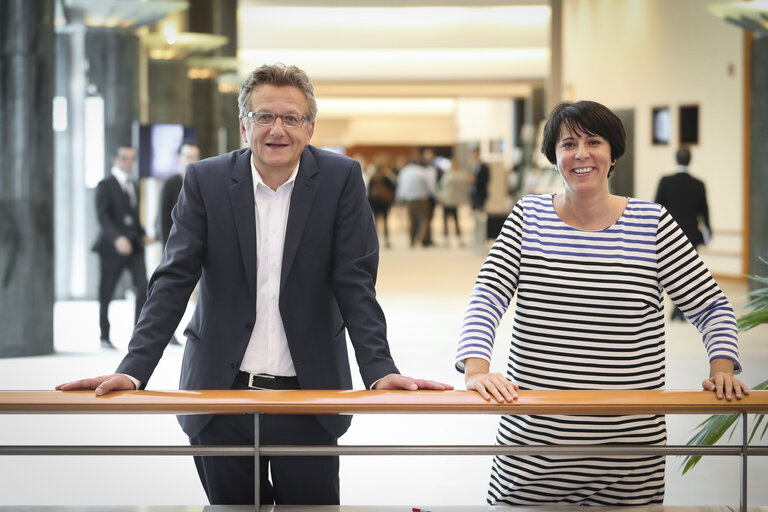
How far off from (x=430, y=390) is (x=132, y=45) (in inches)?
414

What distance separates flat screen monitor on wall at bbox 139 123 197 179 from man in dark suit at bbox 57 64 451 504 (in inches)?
330

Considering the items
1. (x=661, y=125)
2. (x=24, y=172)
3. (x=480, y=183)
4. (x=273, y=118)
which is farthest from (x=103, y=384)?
(x=480, y=183)

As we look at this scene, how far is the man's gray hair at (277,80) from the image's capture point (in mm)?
2410

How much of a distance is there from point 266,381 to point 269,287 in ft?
0.80

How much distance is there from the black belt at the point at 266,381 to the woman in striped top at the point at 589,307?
19.4 inches

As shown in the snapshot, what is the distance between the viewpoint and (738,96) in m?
14.8

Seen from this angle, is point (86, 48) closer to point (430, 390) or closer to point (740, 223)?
point (740, 223)

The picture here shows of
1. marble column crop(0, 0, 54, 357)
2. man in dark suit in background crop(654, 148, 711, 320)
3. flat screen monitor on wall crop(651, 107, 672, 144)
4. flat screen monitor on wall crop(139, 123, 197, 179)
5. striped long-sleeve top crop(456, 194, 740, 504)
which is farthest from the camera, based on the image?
flat screen monitor on wall crop(651, 107, 672, 144)

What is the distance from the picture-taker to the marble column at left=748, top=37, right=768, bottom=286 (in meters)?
9.52

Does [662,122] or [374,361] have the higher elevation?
[662,122]

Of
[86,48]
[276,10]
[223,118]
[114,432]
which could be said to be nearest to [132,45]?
[86,48]

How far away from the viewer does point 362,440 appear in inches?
250

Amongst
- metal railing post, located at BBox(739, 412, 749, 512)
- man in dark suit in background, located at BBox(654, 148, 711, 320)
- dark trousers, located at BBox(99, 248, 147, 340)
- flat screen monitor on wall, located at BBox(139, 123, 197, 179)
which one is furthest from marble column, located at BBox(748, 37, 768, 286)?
metal railing post, located at BBox(739, 412, 749, 512)

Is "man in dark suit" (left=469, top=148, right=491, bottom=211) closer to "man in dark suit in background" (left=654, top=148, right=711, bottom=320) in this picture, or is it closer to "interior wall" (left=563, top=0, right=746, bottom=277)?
"interior wall" (left=563, top=0, right=746, bottom=277)
